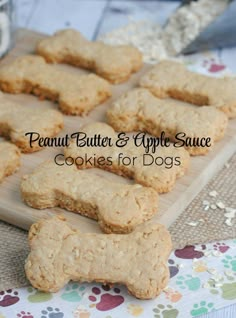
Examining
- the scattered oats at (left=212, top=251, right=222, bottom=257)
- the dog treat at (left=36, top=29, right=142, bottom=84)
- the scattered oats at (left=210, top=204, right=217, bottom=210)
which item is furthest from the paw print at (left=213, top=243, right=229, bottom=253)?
the dog treat at (left=36, top=29, right=142, bottom=84)

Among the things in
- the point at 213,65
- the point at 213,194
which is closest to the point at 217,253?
the point at 213,194

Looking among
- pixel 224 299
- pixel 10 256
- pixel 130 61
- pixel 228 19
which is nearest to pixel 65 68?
pixel 130 61

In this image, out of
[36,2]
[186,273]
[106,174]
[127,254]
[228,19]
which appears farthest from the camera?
[36,2]

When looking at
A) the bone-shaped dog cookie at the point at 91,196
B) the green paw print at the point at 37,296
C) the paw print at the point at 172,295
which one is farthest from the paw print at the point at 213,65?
the green paw print at the point at 37,296

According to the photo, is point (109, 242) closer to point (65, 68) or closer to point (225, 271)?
point (225, 271)

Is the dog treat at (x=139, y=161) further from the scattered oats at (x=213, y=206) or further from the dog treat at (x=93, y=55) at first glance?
the dog treat at (x=93, y=55)

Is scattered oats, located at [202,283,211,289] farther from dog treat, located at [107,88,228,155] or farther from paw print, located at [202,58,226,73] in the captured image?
paw print, located at [202,58,226,73]

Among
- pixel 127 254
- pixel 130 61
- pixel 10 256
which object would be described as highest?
pixel 130 61
